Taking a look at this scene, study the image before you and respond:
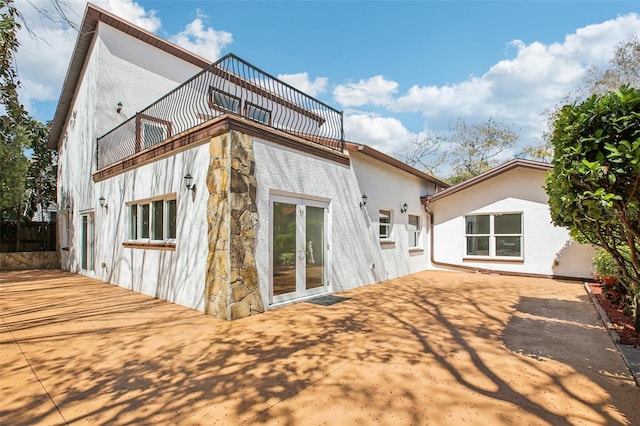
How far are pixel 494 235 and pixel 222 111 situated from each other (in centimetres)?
1026

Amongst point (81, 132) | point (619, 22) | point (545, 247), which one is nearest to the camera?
point (545, 247)

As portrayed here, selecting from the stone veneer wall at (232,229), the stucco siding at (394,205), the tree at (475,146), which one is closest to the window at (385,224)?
the stucco siding at (394,205)

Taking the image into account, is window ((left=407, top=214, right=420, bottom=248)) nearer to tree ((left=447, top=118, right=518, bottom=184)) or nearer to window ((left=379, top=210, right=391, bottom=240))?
window ((left=379, top=210, right=391, bottom=240))

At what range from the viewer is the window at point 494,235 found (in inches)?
446

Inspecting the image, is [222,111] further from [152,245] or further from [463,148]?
[463,148]

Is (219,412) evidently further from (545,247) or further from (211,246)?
(545,247)

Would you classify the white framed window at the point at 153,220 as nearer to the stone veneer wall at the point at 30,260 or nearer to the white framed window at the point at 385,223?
the white framed window at the point at 385,223

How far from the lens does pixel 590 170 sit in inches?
116

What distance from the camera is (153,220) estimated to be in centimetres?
765

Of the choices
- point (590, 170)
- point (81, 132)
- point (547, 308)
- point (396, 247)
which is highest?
point (81, 132)

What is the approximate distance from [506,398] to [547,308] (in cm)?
464

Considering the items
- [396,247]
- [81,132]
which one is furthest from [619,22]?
[81,132]

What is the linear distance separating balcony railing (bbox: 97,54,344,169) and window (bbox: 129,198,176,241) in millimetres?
1584

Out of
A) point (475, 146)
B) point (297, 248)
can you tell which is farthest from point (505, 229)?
point (475, 146)
